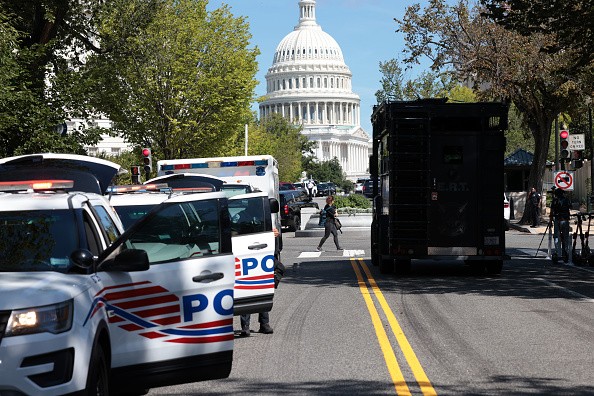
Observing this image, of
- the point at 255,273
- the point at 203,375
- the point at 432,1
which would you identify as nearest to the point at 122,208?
the point at 255,273

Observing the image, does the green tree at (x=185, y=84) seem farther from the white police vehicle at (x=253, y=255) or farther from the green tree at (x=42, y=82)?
the white police vehicle at (x=253, y=255)

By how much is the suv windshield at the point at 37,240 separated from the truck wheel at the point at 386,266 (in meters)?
14.3

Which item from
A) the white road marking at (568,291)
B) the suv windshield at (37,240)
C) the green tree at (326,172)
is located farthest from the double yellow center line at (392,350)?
the green tree at (326,172)

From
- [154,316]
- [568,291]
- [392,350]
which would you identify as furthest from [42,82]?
[154,316]

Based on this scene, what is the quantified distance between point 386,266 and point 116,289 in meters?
14.8

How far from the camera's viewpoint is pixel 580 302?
16562mm

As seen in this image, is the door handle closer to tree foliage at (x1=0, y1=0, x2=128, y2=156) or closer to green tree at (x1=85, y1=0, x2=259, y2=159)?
tree foliage at (x1=0, y1=0, x2=128, y2=156)

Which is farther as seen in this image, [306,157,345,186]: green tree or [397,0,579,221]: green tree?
[306,157,345,186]: green tree

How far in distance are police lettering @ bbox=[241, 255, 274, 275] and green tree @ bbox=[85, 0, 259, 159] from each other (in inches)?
1366

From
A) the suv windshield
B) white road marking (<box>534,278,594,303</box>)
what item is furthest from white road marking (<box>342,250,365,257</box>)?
the suv windshield

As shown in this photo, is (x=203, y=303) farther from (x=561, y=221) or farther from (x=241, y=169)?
(x=241, y=169)

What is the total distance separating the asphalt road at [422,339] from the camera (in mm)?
9414

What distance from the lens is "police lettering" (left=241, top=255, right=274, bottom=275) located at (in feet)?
38.4

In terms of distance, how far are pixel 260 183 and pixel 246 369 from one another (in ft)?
53.4
